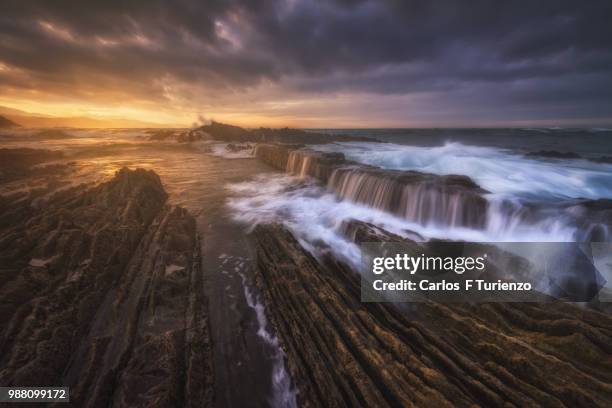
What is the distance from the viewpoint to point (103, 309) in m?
4.31

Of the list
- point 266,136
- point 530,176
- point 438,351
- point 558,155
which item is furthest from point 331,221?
point 266,136

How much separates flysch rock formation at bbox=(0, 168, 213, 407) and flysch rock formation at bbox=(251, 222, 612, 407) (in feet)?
4.63

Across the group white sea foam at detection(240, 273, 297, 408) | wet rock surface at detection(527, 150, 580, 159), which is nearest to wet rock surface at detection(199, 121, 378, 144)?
wet rock surface at detection(527, 150, 580, 159)

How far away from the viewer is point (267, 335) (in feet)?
13.3

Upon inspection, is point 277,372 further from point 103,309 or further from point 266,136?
point 266,136

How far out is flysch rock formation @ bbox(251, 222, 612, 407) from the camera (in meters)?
2.79

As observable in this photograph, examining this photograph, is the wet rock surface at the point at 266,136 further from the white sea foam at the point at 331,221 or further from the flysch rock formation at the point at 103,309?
the flysch rock formation at the point at 103,309

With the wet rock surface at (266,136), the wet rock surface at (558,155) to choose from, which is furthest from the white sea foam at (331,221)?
the wet rock surface at (266,136)

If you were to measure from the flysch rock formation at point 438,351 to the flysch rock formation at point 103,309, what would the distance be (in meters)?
1.41

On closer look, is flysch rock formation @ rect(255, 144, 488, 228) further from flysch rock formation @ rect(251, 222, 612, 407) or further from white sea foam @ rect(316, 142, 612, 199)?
flysch rock formation @ rect(251, 222, 612, 407)

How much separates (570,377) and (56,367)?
20.0ft

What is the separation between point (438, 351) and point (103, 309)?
17.1 ft

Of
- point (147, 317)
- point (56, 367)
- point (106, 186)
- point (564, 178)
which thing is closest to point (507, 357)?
point (147, 317)

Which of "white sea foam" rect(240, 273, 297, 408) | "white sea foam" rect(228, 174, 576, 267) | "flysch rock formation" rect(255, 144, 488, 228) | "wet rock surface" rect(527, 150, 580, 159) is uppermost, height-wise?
"wet rock surface" rect(527, 150, 580, 159)
